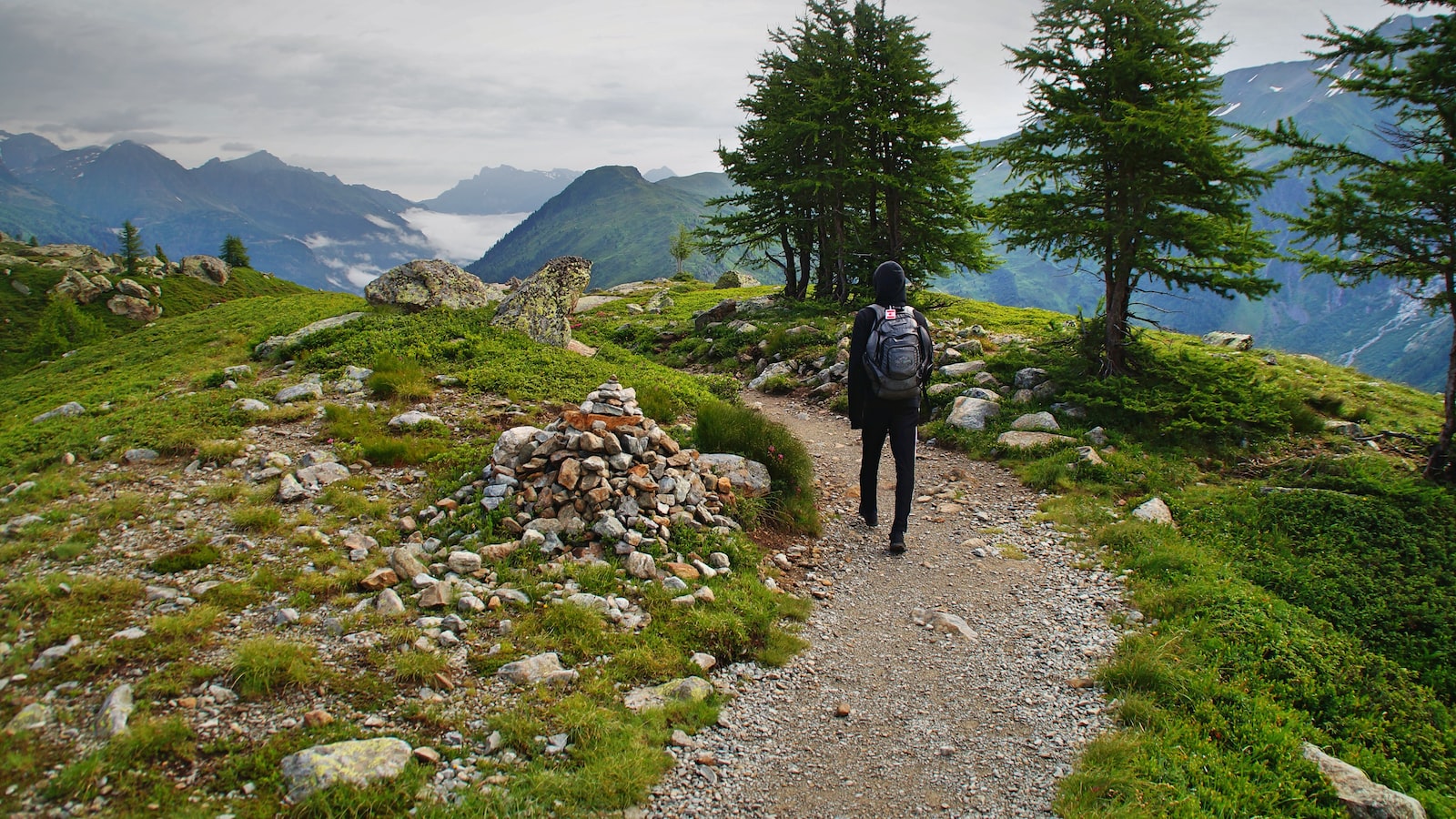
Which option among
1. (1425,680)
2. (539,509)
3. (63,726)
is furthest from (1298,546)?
(63,726)

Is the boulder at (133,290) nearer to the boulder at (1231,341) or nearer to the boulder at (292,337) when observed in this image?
the boulder at (292,337)

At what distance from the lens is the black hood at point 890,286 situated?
888 cm

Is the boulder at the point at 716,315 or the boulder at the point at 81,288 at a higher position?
the boulder at the point at 81,288

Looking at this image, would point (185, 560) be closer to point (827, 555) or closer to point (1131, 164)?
point (827, 555)

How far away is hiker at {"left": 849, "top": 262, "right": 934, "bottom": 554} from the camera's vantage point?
28.4ft

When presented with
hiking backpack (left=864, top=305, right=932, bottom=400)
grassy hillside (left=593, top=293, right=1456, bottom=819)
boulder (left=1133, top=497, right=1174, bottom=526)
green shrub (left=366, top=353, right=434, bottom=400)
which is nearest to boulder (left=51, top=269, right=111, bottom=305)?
green shrub (left=366, top=353, right=434, bottom=400)

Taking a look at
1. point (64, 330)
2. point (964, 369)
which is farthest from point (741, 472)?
point (64, 330)

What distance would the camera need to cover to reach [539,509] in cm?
827

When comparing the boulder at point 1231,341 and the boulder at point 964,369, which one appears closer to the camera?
the boulder at point 964,369

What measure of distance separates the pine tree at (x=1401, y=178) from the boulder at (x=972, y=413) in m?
5.75

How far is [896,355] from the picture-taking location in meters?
8.61

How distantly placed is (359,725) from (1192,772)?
6.38m

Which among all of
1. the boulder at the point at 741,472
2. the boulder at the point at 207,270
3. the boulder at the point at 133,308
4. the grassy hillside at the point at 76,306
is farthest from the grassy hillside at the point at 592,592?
the boulder at the point at 207,270

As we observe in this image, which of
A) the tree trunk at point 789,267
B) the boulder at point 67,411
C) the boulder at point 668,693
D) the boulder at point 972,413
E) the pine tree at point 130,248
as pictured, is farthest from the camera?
the pine tree at point 130,248
